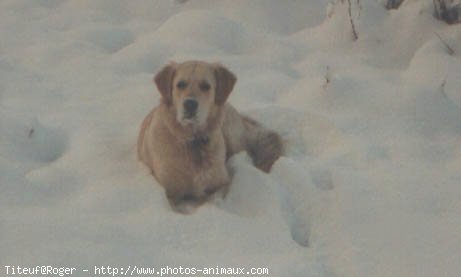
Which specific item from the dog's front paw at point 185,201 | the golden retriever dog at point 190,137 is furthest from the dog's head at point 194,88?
the dog's front paw at point 185,201

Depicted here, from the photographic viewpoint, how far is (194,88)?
12.8 feet

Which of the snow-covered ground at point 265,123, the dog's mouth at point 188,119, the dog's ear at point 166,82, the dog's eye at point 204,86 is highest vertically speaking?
the dog's eye at point 204,86

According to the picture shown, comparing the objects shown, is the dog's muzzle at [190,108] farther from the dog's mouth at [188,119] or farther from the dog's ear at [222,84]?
the dog's ear at [222,84]

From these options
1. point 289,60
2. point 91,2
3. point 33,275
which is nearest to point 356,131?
point 289,60

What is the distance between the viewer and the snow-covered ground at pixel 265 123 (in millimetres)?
3389

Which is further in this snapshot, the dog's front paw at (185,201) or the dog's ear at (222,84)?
the dog's ear at (222,84)

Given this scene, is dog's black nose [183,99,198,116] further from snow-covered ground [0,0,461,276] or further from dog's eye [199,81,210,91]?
snow-covered ground [0,0,461,276]

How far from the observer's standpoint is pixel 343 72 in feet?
18.3

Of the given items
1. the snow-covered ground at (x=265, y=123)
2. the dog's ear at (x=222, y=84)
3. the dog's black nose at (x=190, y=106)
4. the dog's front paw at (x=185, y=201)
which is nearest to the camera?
the snow-covered ground at (x=265, y=123)

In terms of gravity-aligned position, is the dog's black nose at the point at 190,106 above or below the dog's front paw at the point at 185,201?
above

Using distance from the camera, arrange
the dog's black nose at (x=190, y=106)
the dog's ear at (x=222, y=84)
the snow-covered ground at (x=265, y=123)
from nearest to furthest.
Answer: the snow-covered ground at (x=265, y=123) < the dog's black nose at (x=190, y=106) < the dog's ear at (x=222, y=84)

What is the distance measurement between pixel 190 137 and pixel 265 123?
3.47ft

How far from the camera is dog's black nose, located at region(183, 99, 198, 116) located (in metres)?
3.79

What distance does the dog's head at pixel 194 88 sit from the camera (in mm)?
3820
